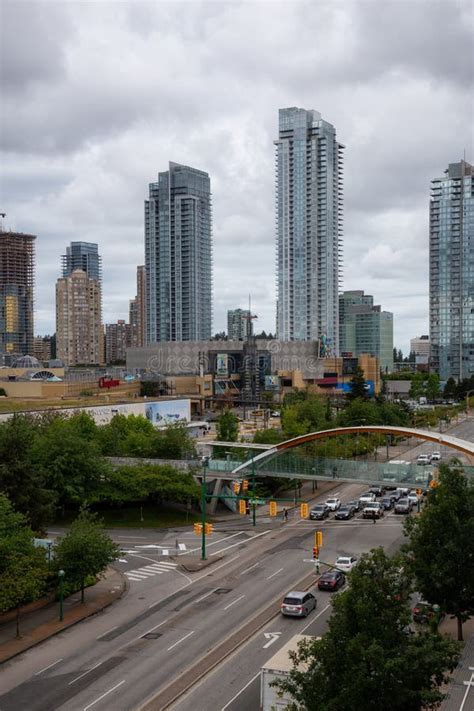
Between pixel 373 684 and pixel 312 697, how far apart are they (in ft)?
6.12

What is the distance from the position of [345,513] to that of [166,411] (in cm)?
5710

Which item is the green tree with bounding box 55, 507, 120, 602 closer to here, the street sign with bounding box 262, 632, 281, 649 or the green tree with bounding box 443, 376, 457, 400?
the street sign with bounding box 262, 632, 281, 649

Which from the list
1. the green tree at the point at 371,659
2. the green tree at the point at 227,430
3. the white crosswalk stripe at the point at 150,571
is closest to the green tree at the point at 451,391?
the green tree at the point at 227,430

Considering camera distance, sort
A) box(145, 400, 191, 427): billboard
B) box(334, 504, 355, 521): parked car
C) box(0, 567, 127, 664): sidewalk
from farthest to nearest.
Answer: box(145, 400, 191, 427): billboard
box(334, 504, 355, 521): parked car
box(0, 567, 127, 664): sidewalk

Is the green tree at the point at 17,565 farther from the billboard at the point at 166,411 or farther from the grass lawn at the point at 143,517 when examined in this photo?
the billboard at the point at 166,411

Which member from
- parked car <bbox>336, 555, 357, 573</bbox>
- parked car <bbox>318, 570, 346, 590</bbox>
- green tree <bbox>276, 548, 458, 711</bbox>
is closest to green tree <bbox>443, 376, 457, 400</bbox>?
parked car <bbox>336, 555, 357, 573</bbox>

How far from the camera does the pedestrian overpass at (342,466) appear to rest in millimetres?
52003

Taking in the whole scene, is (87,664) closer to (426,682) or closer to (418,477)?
(426,682)

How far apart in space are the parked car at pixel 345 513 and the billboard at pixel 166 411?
47.2 m

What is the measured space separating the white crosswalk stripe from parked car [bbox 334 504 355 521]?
17.8 metres

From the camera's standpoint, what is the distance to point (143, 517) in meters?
62.2

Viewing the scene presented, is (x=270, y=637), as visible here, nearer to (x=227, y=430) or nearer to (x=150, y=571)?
(x=150, y=571)

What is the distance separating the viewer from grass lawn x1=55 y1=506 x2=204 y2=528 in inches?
2365

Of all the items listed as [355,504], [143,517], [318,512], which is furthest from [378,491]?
[143,517]
